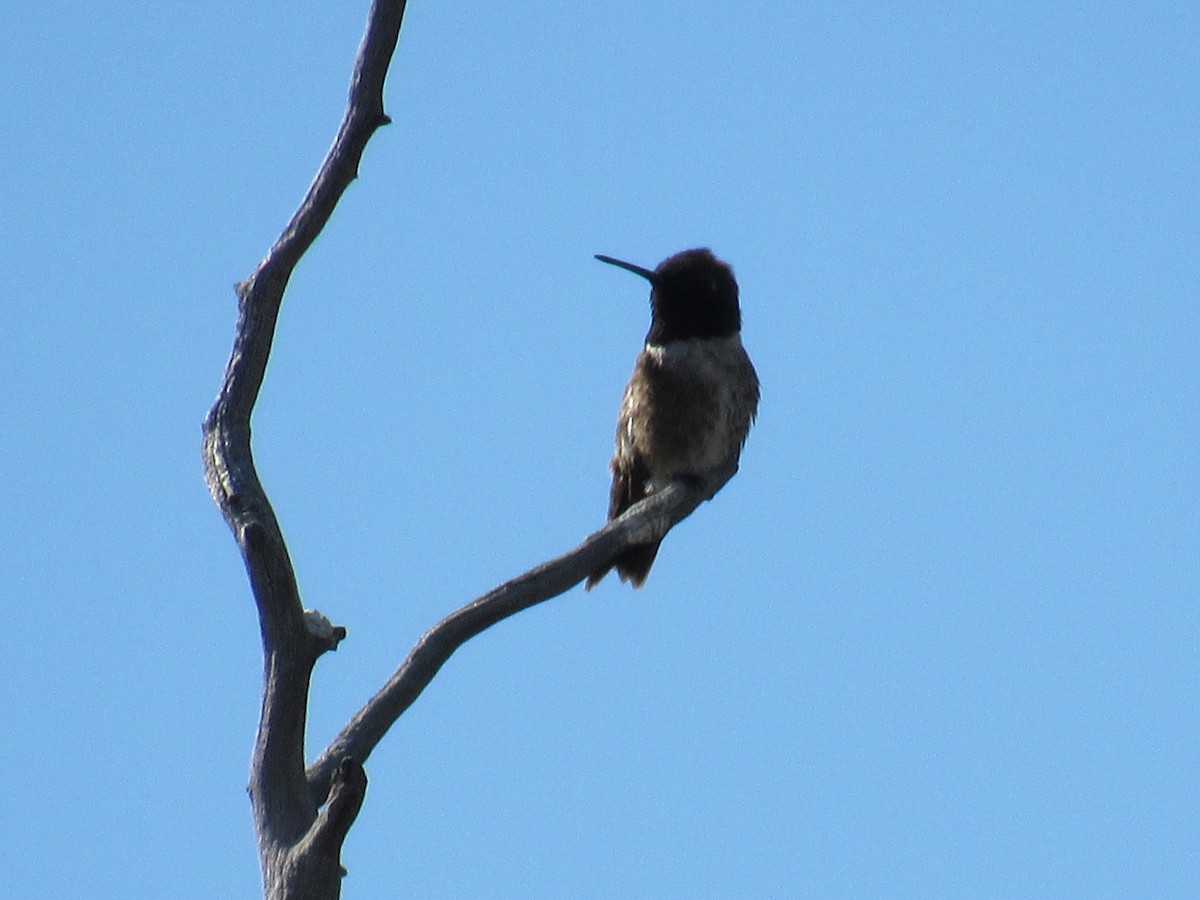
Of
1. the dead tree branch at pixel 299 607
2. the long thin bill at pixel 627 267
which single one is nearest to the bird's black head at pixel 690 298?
the long thin bill at pixel 627 267

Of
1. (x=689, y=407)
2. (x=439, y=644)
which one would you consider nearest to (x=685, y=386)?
(x=689, y=407)

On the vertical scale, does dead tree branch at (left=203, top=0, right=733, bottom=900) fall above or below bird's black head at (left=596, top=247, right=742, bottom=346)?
below

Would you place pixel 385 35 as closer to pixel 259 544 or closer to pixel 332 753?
pixel 259 544

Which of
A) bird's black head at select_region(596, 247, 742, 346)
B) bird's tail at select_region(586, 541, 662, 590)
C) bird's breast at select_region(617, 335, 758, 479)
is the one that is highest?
bird's black head at select_region(596, 247, 742, 346)

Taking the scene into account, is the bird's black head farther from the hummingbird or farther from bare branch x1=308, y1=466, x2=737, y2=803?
bare branch x1=308, y1=466, x2=737, y2=803

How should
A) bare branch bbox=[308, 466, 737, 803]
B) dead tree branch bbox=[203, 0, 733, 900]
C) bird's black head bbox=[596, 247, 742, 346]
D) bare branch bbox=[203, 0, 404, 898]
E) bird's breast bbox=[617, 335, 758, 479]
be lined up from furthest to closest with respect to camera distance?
1. bird's black head bbox=[596, 247, 742, 346]
2. bird's breast bbox=[617, 335, 758, 479]
3. bare branch bbox=[308, 466, 737, 803]
4. bare branch bbox=[203, 0, 404, 898]
5. dead tree branch bbox=[203, 0, 733, 900]

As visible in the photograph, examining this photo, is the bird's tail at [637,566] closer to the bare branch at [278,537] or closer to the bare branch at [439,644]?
the bare branch at [439,644]

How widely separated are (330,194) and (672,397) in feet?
9.94

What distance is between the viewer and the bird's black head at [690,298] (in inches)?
328

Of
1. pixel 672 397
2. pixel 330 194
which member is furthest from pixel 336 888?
pixel 672 397

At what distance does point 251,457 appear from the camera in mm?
5020

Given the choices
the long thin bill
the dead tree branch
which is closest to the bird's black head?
the long thin bill

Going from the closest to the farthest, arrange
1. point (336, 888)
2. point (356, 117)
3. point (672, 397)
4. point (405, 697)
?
point (336, 888) < point (405, 697) < point (356, 117) < point (672, 397)

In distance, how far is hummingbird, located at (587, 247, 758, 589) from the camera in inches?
316
